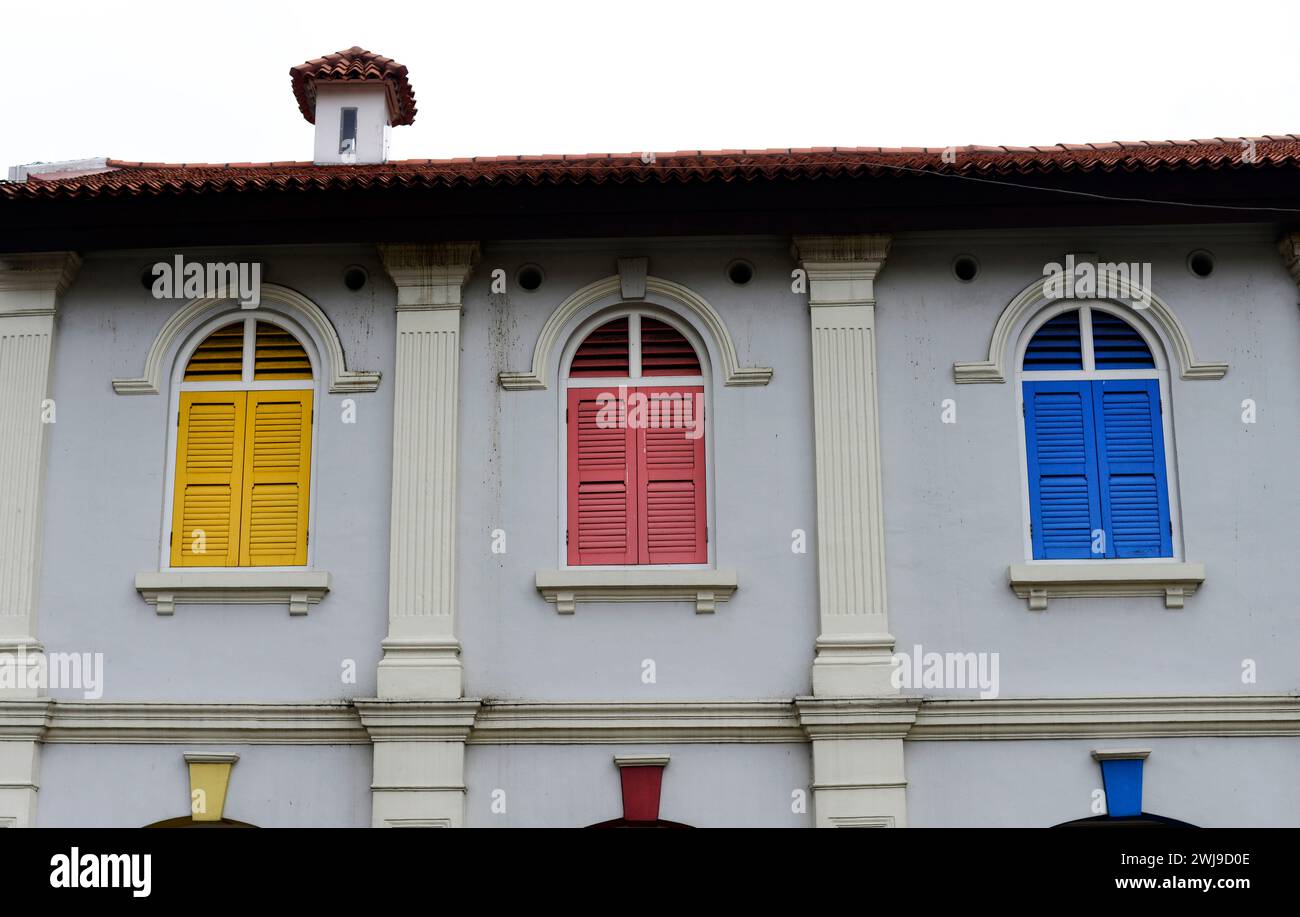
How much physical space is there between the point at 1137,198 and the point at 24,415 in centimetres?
836

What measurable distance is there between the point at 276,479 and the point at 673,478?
117 inches

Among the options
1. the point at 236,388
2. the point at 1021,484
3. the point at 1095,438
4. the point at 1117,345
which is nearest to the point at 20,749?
the point at 236,388

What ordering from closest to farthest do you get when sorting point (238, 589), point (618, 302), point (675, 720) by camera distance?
point (675, 720) → point (238, 589) → point (618, 302)

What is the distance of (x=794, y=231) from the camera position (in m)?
11.5

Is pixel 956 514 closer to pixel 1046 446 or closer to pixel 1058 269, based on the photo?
pixel 1046 446

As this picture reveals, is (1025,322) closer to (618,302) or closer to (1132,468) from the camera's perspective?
(1132,468)

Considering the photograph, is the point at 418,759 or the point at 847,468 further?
the point at 847,468

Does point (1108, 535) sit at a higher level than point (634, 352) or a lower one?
lower

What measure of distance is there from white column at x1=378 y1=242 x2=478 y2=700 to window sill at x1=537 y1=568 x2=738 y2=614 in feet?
2.51

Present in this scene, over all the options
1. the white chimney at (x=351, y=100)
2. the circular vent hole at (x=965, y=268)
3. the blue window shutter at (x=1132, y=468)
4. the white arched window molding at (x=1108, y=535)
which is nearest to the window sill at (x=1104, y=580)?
the white arched window molding at (x=1108, y=535)

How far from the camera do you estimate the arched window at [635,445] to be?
37.4ft

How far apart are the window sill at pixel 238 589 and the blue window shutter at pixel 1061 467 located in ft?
17.1

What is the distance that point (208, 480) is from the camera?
A: 1160cm
